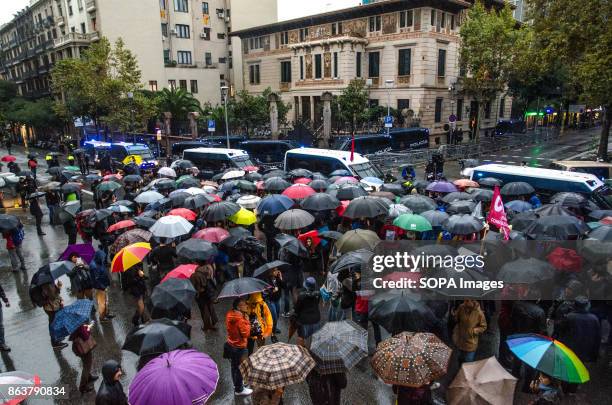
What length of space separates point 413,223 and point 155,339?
20.3ft

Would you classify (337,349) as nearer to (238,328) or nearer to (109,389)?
(238,328)

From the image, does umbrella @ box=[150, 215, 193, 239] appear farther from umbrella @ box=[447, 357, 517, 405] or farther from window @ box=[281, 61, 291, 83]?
window @ box=[281, 61, 291, 83]

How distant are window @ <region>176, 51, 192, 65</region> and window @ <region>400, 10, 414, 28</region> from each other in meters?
30.9

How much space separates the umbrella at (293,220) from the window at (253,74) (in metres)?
47.1

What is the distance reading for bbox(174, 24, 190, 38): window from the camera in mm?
56844

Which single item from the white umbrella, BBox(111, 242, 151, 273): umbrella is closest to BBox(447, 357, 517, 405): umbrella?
BBox(111, 242, 151, 273): umbrella

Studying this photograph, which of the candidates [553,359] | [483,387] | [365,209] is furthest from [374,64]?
[483,387]

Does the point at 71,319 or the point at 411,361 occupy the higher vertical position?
the point at 411,361

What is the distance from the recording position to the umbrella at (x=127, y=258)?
8367mm

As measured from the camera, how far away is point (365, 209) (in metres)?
10.8

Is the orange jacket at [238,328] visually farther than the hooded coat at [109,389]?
Yes

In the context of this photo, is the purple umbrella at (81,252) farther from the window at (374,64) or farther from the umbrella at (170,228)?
the window at (374,64)

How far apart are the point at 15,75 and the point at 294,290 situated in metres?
92.6

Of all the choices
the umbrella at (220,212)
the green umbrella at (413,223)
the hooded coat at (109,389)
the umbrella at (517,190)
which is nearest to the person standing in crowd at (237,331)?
the hooded coat at (109,389)
